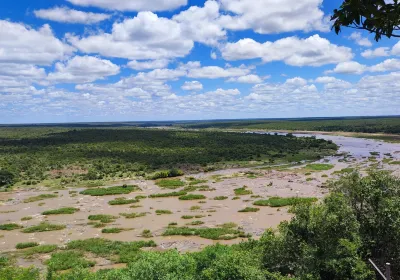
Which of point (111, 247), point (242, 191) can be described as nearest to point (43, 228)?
point (111, 247)

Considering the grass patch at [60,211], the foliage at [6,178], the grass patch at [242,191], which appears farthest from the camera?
the foliage at [6,178]

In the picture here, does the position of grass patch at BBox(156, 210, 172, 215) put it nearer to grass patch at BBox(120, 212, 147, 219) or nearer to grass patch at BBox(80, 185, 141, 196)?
A: grass patch at BBox(120, 212, 147, 219)

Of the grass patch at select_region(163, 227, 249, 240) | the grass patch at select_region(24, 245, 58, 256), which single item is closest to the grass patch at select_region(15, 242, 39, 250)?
the grass patch at select_region(24, 245, 58, 256)

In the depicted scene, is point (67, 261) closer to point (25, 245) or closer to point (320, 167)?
point (25, 245)

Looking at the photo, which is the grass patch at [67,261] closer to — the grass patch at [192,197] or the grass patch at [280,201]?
the grass patch at [192,197]

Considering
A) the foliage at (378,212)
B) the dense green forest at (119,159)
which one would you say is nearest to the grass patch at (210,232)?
the foliage at (378,212)

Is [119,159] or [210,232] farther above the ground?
[119,159]
